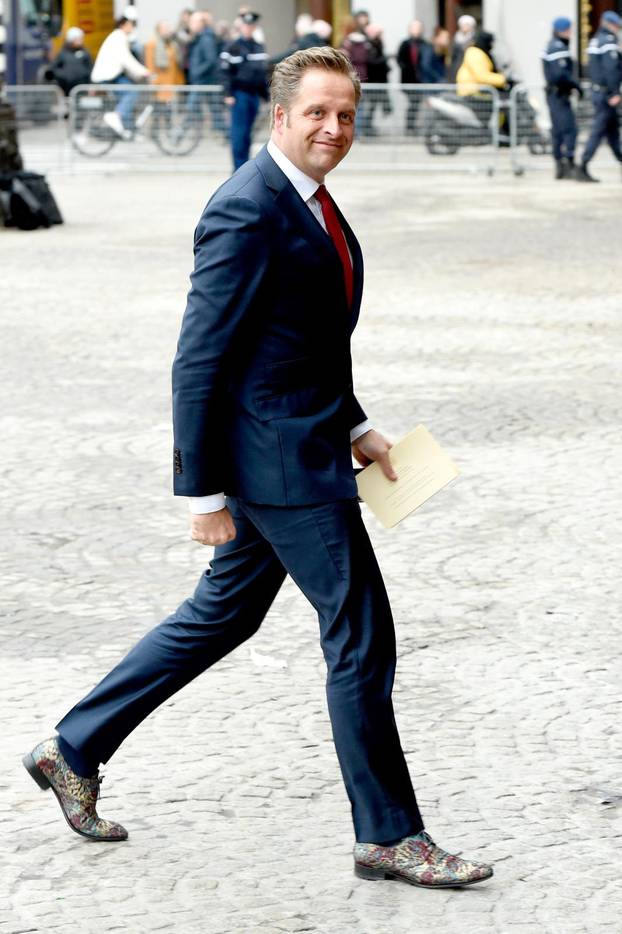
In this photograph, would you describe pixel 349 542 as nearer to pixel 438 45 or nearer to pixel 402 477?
pixel 402 477

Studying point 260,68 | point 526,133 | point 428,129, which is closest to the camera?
point 260,68

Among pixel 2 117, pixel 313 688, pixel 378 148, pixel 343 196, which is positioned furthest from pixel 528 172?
pixel 313 688

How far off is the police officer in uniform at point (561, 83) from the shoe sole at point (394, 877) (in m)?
18.0

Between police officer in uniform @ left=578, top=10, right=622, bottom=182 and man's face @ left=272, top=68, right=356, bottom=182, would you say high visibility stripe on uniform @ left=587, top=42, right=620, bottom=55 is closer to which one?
police officer in uniform @ left=578, top=10, right=622, bottom=182

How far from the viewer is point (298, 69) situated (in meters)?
3.64

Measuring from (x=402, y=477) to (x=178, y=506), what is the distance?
3.25 m

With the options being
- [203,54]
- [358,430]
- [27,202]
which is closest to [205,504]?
[358,430]

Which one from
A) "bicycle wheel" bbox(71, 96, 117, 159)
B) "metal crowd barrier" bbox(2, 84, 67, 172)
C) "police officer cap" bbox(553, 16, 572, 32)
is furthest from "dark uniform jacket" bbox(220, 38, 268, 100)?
"metal crowd barrier" bbox(2, 84, 67, 172)

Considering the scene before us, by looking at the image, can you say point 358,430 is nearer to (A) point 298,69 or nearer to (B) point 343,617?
(B) point 343,617

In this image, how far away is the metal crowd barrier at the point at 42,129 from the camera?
24.8 metres

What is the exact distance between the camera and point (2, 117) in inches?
683

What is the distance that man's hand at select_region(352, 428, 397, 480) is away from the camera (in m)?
3.96

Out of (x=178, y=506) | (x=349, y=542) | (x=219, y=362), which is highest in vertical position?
(x=219, y=362)

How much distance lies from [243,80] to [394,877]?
18.0 m
